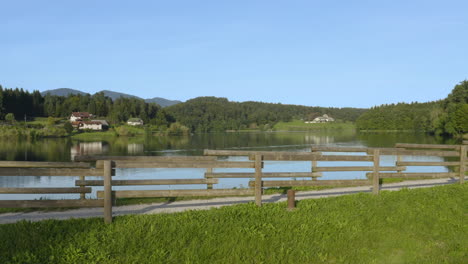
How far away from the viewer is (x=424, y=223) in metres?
8.70

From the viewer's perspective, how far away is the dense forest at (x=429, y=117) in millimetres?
89531

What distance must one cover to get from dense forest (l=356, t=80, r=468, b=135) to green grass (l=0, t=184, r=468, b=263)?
89025 millimetres

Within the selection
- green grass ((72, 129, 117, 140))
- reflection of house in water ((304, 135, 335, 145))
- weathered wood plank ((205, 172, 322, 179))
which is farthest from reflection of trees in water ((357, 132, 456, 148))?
green grass ((72, 129, 117, 140))

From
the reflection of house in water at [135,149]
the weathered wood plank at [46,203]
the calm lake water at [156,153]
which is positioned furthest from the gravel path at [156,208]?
the reflection of house in water at [135,149]

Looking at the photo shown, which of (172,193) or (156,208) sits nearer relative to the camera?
(172,193)

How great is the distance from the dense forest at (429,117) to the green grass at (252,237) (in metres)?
89.0

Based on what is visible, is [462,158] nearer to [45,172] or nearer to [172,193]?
[172,193]

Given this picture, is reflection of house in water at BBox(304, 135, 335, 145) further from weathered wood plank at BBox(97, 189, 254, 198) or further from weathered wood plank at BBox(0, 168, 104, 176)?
weathered wood plank at BBox(0, 168, 104, 176)

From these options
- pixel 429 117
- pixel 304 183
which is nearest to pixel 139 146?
pixel 304 183

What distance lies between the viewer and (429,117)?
119 metres

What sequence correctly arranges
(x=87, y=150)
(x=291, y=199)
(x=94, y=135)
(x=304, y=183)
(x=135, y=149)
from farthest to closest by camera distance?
1. (x=94, y=135)
2. (x=87, y=150)
3. (x=135, y=149)
4. (x=304, y=183)
5. (x=291, y=199)

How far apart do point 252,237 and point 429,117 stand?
5013 inches

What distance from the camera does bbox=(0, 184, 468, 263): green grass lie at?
21.2 feet

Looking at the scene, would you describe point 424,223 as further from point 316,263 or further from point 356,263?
point 316,263
